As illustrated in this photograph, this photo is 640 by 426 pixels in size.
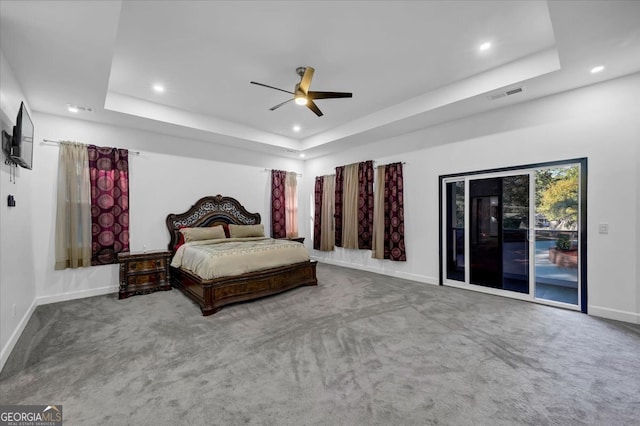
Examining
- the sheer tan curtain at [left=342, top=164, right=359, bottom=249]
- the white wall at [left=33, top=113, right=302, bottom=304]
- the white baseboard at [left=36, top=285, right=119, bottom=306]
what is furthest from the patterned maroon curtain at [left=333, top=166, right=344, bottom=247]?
the white baseboard at [left=36, top=285, right=119, bottom=306]

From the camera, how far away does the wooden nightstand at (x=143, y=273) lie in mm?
3867

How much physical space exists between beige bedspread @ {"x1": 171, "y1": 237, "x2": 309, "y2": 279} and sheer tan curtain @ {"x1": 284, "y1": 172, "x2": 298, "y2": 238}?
81.9 inches

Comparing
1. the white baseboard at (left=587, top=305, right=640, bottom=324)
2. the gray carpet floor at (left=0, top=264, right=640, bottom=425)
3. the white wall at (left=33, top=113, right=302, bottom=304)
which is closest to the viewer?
the gray carpet floor at (left=0, top=264, right=640, bottom=425)

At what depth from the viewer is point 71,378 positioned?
6.49ft

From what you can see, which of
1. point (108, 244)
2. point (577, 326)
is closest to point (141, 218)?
point (108, 244)

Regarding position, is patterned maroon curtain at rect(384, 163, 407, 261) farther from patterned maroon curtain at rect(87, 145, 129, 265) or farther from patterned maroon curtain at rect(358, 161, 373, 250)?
patterned maroon curtain at rect(87, 145, 129, 265)

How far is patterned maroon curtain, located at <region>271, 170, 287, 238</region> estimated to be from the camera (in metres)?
6.21

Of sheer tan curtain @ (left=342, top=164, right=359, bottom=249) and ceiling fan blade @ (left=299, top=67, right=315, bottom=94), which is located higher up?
ceiling fan blade @ (left=299, top=67, right=315, bottom=94)

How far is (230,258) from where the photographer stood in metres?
3.49

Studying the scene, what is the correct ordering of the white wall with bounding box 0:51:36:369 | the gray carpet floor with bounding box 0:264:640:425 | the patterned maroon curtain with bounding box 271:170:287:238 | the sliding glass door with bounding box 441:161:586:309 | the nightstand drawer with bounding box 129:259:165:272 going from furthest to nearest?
the patterned maroon curtain with bounding box 271:170:287:238 → the nightstand drawer with bounding box 129:259:165:272 → the sliding glass door with bounding box 441:161:586:309 → the white wall with bounding box 0:51:36:369 → the gray carpet floor with bounding box 0:264:640:425

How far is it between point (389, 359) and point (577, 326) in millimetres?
2241

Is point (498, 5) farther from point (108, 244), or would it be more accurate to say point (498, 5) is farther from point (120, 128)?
point (108, 244)

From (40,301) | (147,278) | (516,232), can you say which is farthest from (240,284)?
(516,232)

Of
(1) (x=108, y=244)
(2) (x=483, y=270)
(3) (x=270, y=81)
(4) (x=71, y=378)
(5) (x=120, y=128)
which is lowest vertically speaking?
(4) (x=71, y=378)
